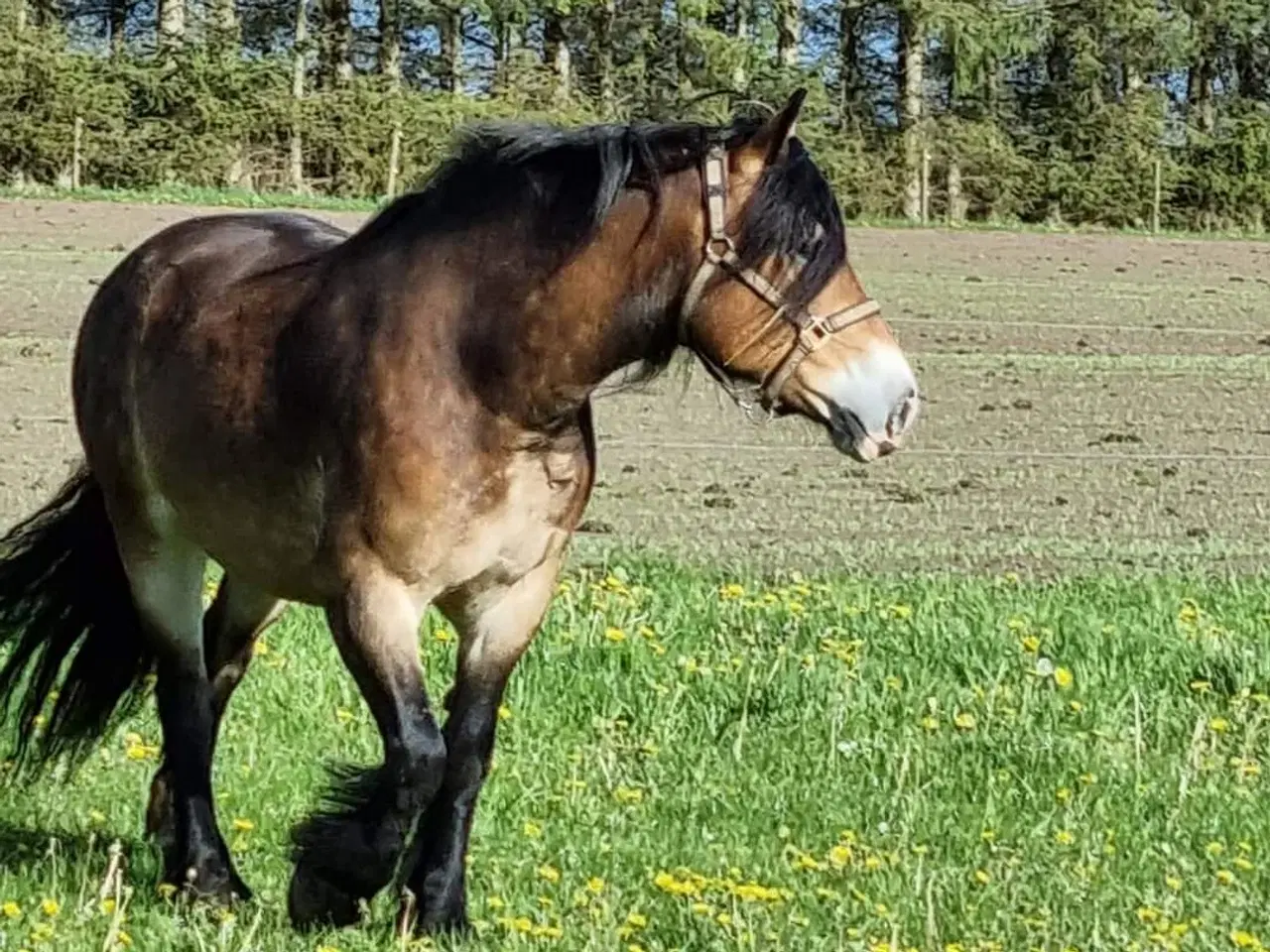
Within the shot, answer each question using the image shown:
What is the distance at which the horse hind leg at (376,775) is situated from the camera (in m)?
4.59

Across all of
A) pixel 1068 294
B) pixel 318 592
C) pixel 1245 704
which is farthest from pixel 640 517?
pixel 1068 294

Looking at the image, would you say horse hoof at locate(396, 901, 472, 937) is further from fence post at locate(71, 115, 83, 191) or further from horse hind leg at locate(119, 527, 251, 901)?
fence post at locate(71, 115, 83, 191)

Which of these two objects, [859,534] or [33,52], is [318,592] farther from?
[33,52]

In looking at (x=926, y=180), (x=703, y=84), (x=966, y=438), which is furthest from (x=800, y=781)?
(x=926, y=180)

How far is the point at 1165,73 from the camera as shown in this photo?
46625 millimetres

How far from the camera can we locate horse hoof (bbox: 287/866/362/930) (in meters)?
4.74

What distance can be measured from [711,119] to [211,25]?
33.1 metres

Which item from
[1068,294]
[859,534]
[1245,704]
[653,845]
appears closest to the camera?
[653,845]

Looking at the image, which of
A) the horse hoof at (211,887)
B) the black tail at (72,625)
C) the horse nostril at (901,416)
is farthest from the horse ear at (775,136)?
the black tail at (72,625)

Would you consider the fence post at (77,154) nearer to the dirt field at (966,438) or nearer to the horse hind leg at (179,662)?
the dirt field at (966,438)

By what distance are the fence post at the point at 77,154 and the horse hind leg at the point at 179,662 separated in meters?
26.2

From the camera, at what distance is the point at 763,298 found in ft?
14.5

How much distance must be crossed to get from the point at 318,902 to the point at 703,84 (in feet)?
86.5

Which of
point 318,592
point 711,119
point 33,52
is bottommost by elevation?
point 318,592
